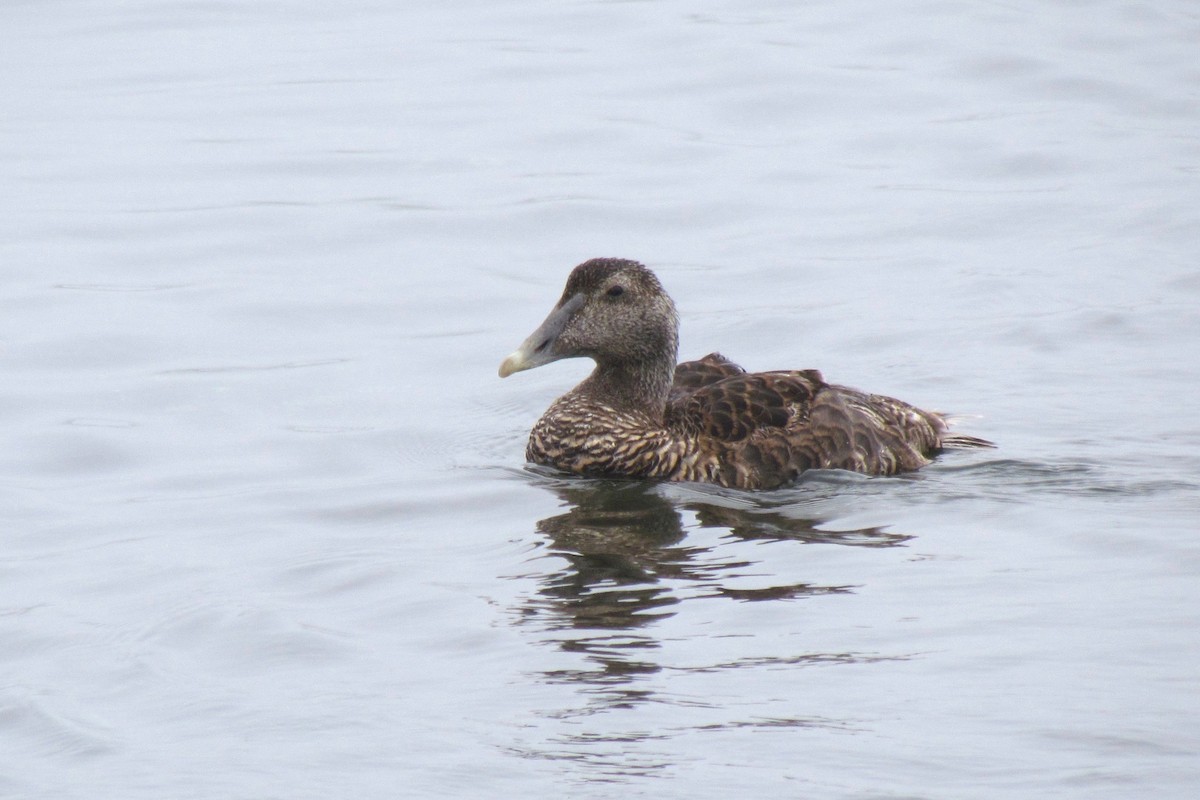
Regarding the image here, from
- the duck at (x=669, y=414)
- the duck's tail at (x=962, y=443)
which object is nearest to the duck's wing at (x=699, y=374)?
the duck at (x=669, y=414)

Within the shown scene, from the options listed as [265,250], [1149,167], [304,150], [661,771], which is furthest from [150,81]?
[661,771]

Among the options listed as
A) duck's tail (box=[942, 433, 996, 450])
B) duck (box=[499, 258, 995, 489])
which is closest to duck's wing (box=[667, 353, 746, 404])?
duck (box=[499, 258, 995, 489])

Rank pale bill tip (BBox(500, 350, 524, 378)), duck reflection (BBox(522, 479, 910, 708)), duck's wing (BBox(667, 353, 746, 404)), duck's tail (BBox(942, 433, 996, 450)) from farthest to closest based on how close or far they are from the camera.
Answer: duck's tail (BBox(942, 433, 996, 450)) → duck's wing (BBox(667, 353, 746, 404)) → pale bill tip (BBox(500, 350, 524, 378)) → duck reflection (BBox(522, 479, 910, 708))

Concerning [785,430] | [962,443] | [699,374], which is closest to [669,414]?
[699,374]

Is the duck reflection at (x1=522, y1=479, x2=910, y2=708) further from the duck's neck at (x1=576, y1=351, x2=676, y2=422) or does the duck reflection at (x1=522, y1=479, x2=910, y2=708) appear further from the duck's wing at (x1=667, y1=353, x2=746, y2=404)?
the duck's wing at (x1=667, y1=353, x2=746, y2=404)

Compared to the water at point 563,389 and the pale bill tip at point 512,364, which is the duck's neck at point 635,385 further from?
the water at point 563,389

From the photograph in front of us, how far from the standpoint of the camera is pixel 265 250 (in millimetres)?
14008

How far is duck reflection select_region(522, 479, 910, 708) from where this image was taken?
22.7 feet

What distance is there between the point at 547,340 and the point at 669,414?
2.21 feet

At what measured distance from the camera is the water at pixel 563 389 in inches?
248

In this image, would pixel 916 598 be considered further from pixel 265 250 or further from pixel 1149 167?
pixel 1149 167

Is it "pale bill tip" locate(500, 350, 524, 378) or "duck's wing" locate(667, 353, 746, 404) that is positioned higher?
"pale bill tip" locate(500, 350, 524, 378)

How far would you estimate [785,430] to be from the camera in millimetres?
9180

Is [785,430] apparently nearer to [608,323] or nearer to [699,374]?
[699,374]
